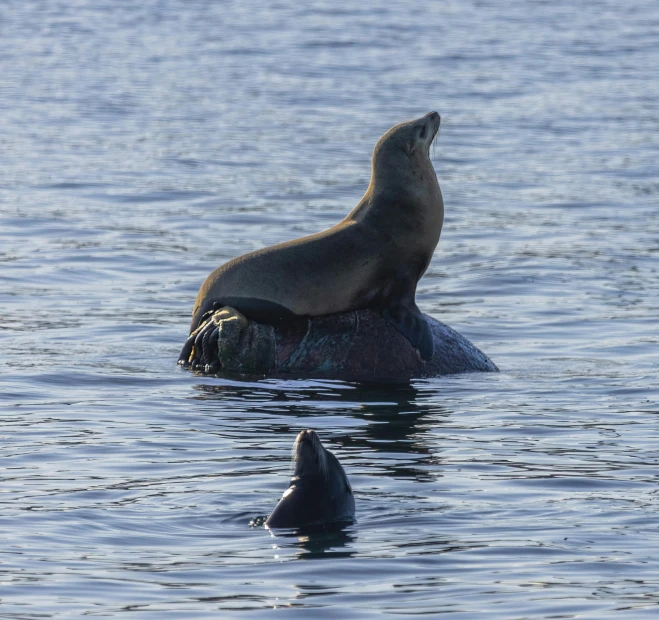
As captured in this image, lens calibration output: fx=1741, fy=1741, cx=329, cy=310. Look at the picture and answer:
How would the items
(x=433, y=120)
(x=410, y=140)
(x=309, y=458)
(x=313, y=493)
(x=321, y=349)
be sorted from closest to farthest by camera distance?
(x=313, y=493) → (x=309, y=458) → (x=321, y=349) → (x=410, y=140) → (x=433, y=120)

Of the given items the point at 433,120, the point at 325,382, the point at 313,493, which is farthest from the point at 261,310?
the point at 313,493

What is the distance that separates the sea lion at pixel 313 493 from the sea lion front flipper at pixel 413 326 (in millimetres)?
3689

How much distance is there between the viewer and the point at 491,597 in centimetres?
744

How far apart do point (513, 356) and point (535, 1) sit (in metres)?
39.4

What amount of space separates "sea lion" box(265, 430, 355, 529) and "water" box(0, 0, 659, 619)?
144 millimetres

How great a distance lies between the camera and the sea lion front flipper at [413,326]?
12.4 metres

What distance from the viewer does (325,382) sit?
1238cm

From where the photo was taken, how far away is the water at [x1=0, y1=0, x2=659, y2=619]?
25.7 feet

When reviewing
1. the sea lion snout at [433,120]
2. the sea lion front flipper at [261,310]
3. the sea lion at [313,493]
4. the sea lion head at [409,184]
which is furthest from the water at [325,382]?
the sea lion snout at [433,120]

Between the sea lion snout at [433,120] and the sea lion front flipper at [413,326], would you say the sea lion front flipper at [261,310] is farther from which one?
the sea lion snout at [433,120]

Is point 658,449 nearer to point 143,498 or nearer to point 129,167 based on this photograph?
point 143,498

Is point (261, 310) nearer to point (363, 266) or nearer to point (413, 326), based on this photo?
point (363, 266)

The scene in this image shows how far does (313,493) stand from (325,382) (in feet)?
12.7

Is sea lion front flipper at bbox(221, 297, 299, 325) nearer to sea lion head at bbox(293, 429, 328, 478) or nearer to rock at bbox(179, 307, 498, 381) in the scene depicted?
rock at bbox(179, 307, 498, 381)
